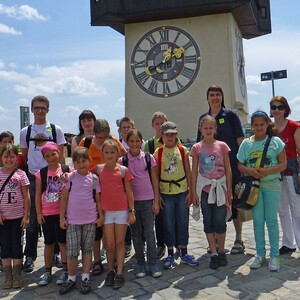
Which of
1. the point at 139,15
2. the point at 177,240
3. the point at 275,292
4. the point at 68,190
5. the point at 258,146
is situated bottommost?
the point at 275,292

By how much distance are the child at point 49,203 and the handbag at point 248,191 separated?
182 cm

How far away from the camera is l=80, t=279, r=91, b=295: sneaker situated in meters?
3.57

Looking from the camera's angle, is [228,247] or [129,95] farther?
[129,95]

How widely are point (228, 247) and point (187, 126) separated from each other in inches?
429

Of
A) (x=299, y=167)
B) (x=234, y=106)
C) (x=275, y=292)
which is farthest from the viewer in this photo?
(x=234, y=106)

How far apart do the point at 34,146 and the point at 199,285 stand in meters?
2.29

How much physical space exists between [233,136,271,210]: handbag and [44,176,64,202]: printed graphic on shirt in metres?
1.82

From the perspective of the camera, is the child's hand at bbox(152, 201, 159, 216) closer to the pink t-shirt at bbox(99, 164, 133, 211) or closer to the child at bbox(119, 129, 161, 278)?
the child at bbox(119, 129, 161, 278)

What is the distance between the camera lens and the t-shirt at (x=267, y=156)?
416 cm

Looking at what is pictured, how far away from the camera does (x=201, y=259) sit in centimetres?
452

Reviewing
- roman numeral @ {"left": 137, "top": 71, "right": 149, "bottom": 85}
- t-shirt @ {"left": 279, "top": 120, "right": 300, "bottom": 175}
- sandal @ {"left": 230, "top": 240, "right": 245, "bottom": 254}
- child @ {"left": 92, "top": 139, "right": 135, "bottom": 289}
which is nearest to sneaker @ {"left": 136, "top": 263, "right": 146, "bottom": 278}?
child @ {"left": 92, "top": 139, "right": 135, "bottom": 289}

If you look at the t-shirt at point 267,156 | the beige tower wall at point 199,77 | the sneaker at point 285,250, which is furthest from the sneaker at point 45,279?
the beige tower wall at point 199,77

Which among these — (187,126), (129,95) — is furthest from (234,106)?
(129,95)

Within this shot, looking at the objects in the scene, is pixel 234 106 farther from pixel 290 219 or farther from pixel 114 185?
pixel 114 185
